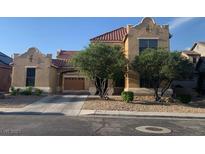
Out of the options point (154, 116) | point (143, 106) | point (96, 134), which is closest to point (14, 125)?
point (96, 134)

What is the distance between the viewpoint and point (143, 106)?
765 inches

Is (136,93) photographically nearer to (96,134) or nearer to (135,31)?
(135,31)

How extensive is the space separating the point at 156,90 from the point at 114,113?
24.4 ft

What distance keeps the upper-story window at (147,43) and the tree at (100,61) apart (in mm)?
3753

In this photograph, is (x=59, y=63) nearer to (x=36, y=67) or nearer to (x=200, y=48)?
(x=36, y=67)

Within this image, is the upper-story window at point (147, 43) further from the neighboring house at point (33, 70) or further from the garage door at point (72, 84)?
the garage door at point (72, 84)

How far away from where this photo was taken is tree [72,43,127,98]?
21434 mm

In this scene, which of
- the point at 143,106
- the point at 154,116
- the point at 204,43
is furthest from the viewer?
the point at 204,43

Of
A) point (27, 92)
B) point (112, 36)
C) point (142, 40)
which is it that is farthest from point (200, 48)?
point (27, 92)

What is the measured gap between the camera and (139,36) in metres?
25.0

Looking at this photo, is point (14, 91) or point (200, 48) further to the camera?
point (200, 48)

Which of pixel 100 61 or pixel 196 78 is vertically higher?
pixel 100 61

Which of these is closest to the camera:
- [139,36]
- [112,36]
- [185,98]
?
[185,98]

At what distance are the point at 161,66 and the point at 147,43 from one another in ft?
14.2
